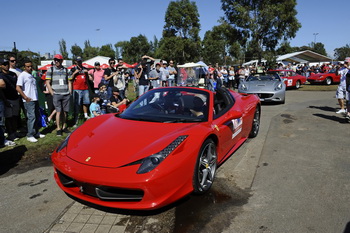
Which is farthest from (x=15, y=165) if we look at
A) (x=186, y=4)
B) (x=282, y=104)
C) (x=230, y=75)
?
(x=186, y=4)

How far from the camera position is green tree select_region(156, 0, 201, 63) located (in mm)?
36750

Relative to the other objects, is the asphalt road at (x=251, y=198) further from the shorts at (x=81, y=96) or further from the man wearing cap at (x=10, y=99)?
the shorts at (x=81, y=96)

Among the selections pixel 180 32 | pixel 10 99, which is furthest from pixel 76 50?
pixel 10 99

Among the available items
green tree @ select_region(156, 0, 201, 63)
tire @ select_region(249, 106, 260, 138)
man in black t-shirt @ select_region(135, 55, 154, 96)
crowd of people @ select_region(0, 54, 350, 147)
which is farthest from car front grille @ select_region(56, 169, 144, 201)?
green tree @ select_region(156, 0, 201, 63)

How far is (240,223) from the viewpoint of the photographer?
2.42m

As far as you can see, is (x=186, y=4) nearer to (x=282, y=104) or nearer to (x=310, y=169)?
(x=282, y=104)

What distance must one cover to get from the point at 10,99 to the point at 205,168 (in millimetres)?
4842

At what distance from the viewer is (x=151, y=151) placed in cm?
251

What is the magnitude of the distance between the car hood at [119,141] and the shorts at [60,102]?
9.11 feet

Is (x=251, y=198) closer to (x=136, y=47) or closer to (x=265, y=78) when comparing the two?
(x=265, y=78)

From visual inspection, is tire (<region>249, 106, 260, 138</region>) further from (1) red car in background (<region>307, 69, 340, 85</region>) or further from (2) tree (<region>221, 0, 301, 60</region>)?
(2) tree (<region>221, 0, 301, 60</region>)

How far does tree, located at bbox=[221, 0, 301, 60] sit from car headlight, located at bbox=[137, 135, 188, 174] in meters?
22.5

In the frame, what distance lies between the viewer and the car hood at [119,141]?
2510 millimetres

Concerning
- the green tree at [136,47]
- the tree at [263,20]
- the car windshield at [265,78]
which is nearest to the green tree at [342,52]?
the green tree at [136,47]
